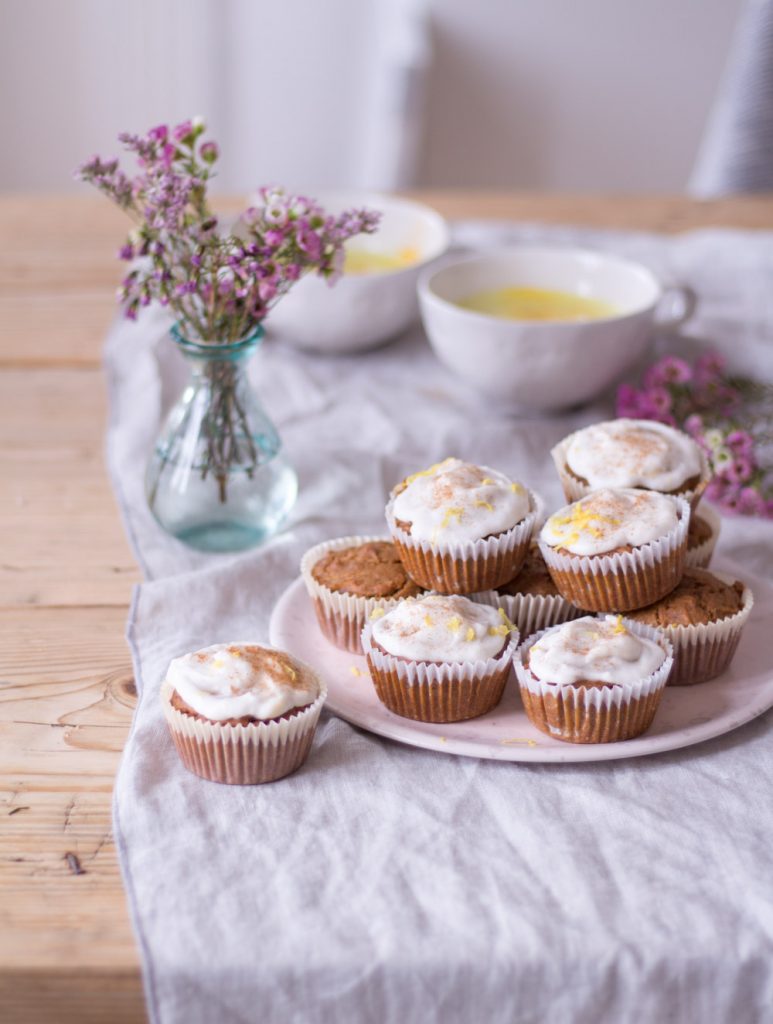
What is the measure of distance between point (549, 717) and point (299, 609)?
12.3 inches

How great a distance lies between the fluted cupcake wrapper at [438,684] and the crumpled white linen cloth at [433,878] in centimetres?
4

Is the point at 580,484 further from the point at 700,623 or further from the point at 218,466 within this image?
the point at 218,466

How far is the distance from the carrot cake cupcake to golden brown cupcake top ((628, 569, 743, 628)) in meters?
0.23

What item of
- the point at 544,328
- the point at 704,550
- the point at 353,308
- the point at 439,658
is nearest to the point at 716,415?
the point at 544,328

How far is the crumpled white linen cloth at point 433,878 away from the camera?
2.70 ft

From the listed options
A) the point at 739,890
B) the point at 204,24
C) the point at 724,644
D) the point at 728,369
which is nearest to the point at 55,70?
the point at 204,24

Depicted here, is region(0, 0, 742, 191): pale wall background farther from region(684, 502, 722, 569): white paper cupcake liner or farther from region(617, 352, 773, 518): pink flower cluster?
region(684, 502, 722, 569): white paper cupcake liner

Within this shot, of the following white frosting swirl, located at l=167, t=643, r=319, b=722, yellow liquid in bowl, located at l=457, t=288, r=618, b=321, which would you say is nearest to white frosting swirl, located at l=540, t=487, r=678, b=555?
white frosting swirl, located at l=167, t=643, r=319, b=722

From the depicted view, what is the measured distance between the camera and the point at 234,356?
4.22 feet

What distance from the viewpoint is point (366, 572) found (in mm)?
1184

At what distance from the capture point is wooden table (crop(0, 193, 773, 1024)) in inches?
32.9

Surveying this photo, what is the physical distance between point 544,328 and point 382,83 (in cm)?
219

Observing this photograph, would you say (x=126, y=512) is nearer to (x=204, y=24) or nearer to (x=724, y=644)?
(x=724, y=644)

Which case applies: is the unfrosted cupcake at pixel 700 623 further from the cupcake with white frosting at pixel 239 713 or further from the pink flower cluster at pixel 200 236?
the pink flower cluster at pixel 200 236
